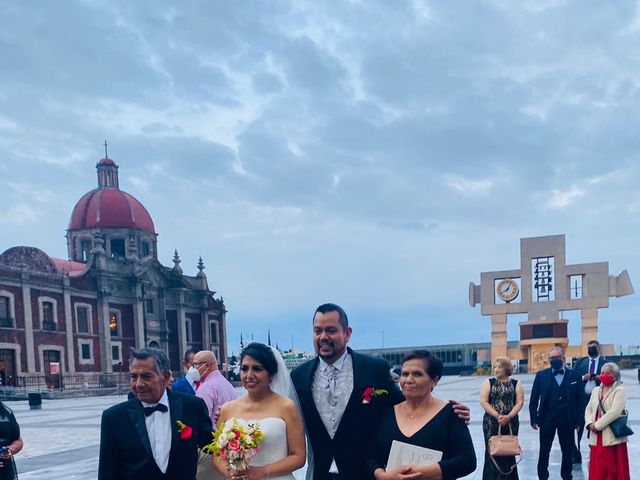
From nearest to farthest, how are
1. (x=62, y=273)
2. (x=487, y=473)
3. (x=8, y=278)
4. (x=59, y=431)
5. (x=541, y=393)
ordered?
(x=487, y=473), (x=541, y=393), (x=59, y=431), (x=8, y=278), (x=62, y=273)

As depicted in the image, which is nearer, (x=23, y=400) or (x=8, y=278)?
(x=23, y=400)

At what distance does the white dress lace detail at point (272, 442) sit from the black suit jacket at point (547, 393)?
5365 mm

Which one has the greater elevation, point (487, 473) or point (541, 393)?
point (541, 393)

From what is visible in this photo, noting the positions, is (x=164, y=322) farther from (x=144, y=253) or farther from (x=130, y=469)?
(x=130, y=469)

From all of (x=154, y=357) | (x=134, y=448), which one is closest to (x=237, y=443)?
(x=134, y=448)

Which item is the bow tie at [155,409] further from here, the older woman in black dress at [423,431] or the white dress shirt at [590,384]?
the white dress shirt at [590,384]

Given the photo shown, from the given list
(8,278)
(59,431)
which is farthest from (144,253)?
(59,431)

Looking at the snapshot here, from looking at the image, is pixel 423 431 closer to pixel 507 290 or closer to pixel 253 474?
pixel 253 474

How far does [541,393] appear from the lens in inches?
314

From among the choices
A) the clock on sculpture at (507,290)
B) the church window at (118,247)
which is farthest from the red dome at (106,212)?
the clock on sculpture at (507,290)

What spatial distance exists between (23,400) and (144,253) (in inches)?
855

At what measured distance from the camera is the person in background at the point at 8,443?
16.1 ft

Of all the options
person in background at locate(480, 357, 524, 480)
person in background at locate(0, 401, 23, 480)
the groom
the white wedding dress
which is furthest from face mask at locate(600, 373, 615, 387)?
person in background at locate(0, 401, 23, 480)

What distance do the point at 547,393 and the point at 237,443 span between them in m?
5.85
